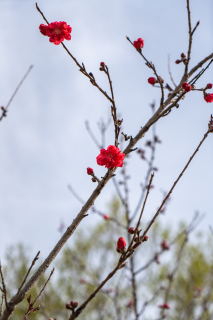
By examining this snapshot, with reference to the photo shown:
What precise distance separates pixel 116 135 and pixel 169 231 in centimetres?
996

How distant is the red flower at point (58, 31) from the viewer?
200 centimetres

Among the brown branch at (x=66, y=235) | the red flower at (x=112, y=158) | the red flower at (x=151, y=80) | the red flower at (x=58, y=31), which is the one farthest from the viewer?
the red flower at (x=151, y=80)

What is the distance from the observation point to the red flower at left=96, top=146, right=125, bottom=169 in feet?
5.26

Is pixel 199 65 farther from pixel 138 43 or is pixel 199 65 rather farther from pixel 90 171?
pixel 90 171

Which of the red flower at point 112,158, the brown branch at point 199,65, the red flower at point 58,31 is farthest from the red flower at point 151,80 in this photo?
the red flower at point 112,158

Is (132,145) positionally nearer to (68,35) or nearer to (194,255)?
(68,35)

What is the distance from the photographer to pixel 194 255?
10258 mm

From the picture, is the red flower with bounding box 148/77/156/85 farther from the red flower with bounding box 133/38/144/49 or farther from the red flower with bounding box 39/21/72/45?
the red flower with bounding box 39/21/72/45

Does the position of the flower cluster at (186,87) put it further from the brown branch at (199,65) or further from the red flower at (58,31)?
the red flower at (58,31)

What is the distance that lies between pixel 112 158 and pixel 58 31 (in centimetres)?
100

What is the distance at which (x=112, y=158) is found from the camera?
1.62 m

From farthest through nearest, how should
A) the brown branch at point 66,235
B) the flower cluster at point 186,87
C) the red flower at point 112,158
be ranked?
the flower cluster at point 186,87
the red flower at point 112,158
the brown branch at point 66,235

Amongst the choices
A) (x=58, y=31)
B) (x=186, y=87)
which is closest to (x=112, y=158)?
(x=186, y=87)

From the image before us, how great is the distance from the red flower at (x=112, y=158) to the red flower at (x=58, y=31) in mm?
861
